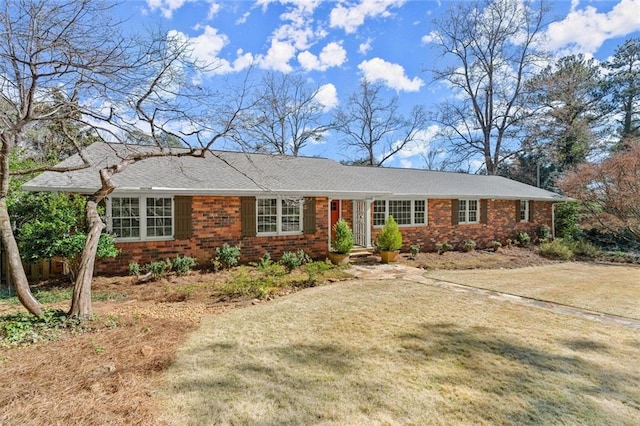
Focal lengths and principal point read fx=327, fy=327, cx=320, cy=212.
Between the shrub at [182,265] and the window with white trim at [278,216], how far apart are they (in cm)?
238

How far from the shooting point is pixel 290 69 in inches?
650

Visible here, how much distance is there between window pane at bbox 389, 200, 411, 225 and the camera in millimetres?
13414

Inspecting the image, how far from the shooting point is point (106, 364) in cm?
372

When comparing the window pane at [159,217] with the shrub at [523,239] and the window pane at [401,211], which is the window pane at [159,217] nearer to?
the window pane at [401,211]

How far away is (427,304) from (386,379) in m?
3.25

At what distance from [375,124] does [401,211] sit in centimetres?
1837

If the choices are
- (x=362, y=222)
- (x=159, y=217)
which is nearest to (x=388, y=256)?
(x=362, y=222)

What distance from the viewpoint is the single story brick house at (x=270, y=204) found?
8930mm

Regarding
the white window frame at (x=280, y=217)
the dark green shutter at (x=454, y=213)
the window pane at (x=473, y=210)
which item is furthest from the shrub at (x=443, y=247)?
the white window frame at (x=280, y=217)

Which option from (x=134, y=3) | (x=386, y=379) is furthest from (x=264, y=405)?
(x=134, y=3)

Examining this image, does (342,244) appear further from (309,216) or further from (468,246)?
(468,246)

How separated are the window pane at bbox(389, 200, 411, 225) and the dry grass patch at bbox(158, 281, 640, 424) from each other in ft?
24.8

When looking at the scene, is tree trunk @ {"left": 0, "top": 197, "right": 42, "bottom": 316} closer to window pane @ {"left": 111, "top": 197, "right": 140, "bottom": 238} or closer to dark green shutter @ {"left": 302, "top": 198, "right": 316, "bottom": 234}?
window pane @ {"left": 111, "top": 197, "right": 140, "bottom": 238}

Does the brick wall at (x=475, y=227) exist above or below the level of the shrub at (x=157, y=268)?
above
